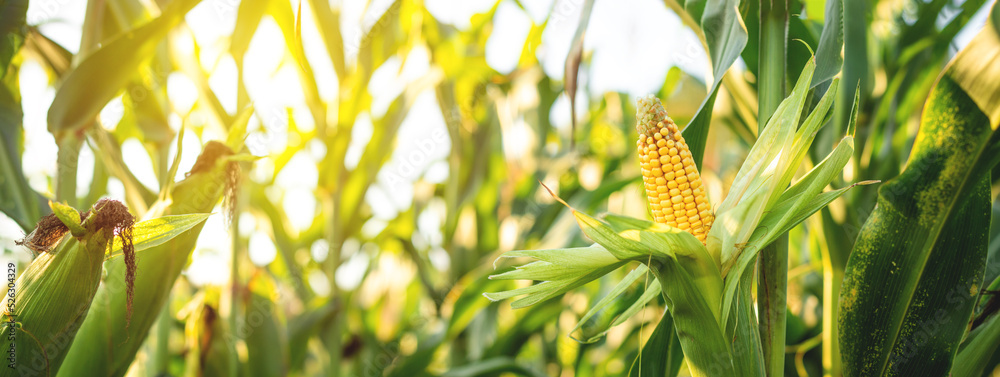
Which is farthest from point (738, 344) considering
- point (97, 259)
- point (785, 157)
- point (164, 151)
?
point (164, 151)

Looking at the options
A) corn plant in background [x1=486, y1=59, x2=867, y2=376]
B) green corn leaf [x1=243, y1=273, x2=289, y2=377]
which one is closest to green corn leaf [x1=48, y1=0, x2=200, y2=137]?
green corn leaf [x1=243, y1=273, x2=289, y2=377]

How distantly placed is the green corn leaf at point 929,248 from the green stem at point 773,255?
0.32 ft

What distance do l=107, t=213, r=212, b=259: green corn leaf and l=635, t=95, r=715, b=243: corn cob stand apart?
428 mm

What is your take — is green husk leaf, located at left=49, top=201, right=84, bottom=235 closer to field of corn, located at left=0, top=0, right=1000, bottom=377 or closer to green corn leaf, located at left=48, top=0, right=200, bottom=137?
field of corn, located at left=0, top=0, right=1000, bottom=377

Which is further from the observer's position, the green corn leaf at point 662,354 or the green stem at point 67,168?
the green stem at point 67,168

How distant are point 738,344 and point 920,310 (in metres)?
0.24

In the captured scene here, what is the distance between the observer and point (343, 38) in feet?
3.77

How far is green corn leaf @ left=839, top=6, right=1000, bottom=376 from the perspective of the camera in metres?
0.48

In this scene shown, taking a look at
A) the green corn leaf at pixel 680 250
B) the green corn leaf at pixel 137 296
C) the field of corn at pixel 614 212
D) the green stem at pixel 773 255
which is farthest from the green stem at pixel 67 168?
the green stem at pixel 773 255

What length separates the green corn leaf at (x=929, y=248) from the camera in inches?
19.0

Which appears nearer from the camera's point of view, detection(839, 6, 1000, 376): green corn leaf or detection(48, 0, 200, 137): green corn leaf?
detection(839, 6, 1000, 376): green corn leaf

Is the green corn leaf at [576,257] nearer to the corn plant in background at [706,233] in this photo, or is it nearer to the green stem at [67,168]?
the corn plant in background at [706,233]

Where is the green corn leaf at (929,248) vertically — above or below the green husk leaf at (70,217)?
below

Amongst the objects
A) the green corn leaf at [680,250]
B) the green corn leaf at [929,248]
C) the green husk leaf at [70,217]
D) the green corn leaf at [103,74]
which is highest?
the green corn leaf at [103,74]
